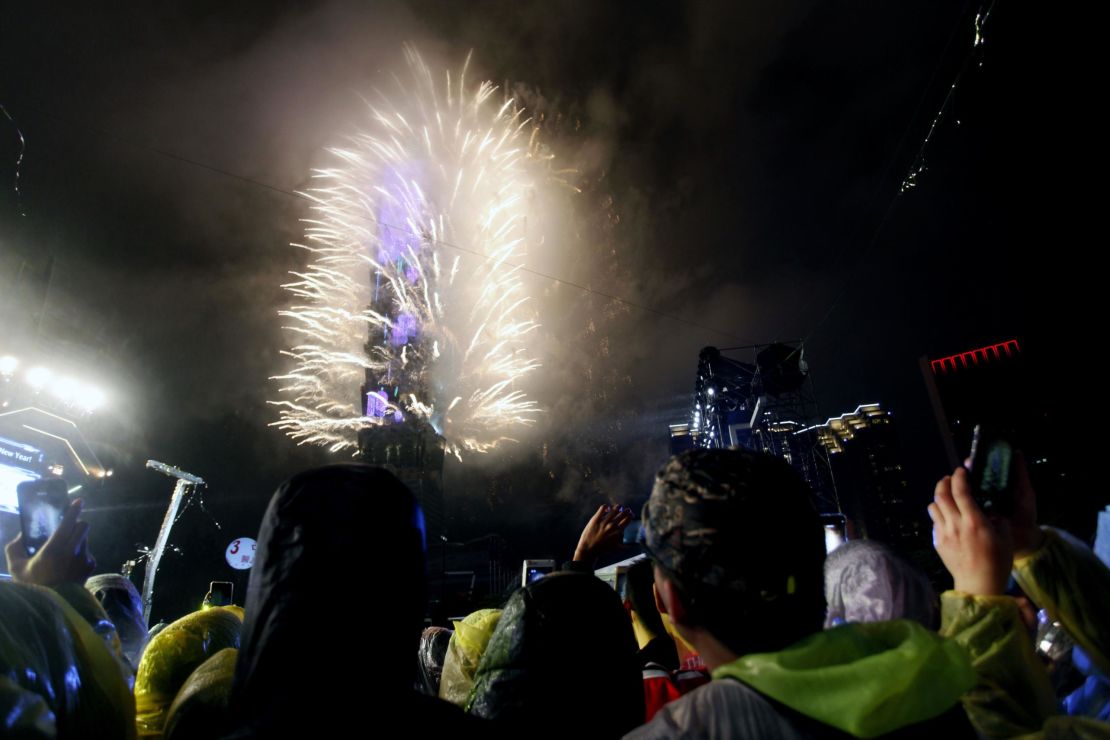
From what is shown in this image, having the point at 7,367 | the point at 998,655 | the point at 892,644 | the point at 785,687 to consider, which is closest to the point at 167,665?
the point at 785,687

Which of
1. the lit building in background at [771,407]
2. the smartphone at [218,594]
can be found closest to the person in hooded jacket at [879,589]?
the smartphone at [218,594]

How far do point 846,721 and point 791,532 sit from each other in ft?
1.35

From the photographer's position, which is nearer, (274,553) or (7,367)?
(274,553)

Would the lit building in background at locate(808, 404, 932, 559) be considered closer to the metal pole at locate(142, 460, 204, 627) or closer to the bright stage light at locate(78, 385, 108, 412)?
the metal pole at locate(142, 460, 204, 627)

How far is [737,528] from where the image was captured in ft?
4.09

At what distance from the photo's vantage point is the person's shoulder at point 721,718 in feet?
3.41

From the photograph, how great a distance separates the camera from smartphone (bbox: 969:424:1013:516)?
5.40 feet

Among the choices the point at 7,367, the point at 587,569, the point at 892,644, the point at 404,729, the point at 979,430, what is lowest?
the point at 404,729

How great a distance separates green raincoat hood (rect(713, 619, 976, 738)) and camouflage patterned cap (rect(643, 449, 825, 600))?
17cm

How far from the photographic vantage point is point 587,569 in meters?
2.19

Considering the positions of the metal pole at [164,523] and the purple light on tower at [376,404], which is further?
the purple light on tower at [376,404]

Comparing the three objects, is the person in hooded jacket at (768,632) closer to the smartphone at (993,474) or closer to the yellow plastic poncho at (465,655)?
the smartphone at (993,474)

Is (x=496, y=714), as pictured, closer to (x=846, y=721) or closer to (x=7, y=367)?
(x=846, y=721)

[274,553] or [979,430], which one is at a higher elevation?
[979,430]
